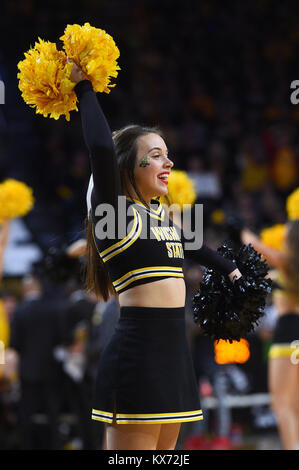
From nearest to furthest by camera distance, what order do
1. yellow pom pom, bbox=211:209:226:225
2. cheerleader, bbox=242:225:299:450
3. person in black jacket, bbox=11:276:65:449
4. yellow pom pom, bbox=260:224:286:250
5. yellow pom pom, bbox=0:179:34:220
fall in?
yellow pom pom, bbox=0:179:34:220 → cheerleader, bbox=242:225:299:450 → yellow pom pom, bbox=260:224:286:250 → person in black jacket, bbox=11:276:65:449 → yellow pom pom, bbox=211:209:226:225

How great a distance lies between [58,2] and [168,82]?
5.56ft

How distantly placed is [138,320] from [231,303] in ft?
1.15

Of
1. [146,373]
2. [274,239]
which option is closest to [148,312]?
[146,373]

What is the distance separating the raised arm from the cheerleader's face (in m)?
0.18

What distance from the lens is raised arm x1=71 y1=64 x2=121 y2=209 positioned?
198 centimetres

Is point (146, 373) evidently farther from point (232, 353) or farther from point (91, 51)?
point (232, 353)

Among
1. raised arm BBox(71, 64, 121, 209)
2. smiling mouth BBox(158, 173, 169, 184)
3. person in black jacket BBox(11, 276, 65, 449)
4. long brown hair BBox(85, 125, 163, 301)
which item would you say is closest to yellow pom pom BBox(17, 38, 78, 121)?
raised arm BBox(71, 64, 121, 209)

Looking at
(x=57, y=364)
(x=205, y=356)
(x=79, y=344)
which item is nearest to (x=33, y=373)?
(x=57, y=364)

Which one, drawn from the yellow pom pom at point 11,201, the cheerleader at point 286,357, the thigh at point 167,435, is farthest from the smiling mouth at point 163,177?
the cheerleader at point 286,357

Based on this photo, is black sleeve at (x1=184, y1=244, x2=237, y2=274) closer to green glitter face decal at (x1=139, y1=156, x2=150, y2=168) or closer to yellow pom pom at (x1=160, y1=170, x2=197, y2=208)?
green glitter face decal at (x1=139, y1=156, x2=150, y2=168)

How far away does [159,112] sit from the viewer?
8.46 meters

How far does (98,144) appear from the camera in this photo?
197 cm
